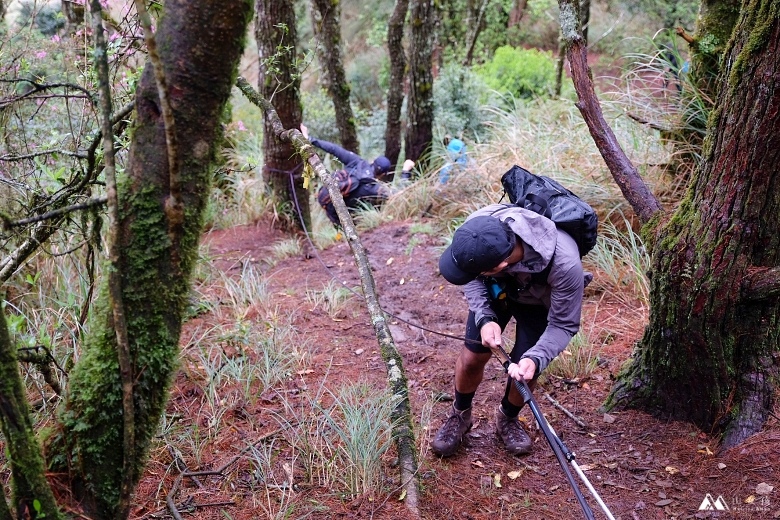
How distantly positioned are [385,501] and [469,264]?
1131mm

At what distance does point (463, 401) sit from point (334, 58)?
651 centimetres

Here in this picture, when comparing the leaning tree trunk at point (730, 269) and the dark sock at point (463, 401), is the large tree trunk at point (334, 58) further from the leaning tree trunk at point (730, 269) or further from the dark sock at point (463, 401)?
the leaning tree trunk at point (730, 269)

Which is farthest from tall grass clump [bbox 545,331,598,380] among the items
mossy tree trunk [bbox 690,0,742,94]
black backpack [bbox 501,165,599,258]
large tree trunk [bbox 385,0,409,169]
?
large tree trunk [bbox 385,0,409,169]

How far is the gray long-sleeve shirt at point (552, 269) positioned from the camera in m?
2.94

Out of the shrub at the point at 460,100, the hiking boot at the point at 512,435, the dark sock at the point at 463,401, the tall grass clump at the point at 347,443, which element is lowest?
the hiking boot at the point at 512,435

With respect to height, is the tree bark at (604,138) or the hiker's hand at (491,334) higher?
the tree bark at (604,138)

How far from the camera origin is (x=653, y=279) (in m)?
3.30

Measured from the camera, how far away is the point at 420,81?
880 centimetres

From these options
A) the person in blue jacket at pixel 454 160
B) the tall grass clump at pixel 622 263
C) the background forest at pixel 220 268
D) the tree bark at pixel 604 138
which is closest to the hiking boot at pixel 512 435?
the background forest at pixel 220 268

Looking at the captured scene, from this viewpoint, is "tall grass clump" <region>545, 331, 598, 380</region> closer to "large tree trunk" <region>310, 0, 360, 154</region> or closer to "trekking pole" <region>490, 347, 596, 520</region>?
"trekking pole" <region>490, 347, 596, 520</region>

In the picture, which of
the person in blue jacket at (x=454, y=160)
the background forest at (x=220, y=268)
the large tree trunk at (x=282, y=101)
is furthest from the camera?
the person in blue jacket at (x=454, y=160)

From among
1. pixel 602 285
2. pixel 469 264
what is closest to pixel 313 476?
pixel 469 264

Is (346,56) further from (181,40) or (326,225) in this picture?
(181,40)

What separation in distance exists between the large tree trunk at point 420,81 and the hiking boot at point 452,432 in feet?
19.5
